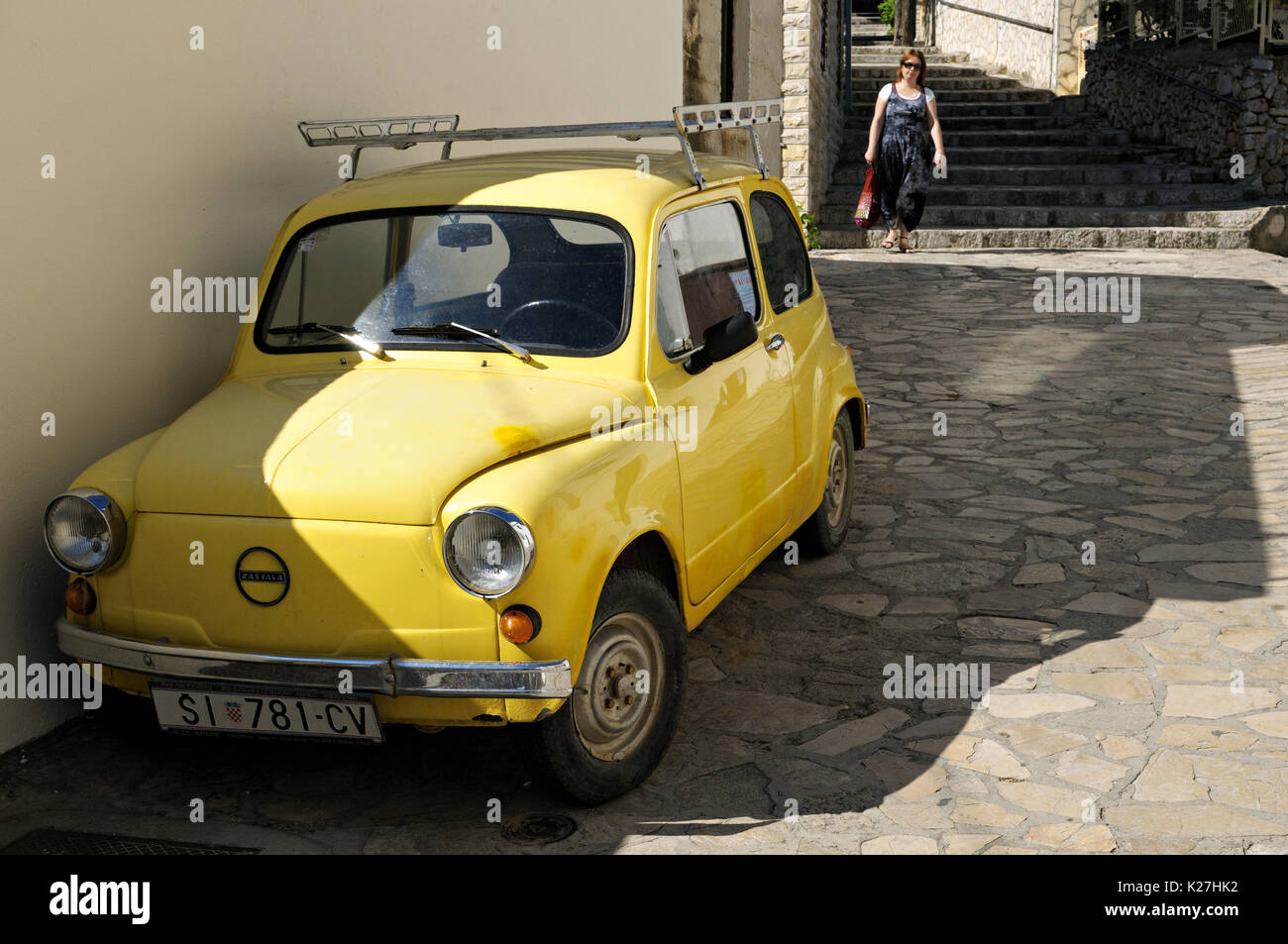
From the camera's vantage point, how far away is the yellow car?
352 centimetres

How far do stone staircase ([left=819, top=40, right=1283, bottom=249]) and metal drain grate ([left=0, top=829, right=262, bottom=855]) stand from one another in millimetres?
13306

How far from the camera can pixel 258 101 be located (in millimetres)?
5734

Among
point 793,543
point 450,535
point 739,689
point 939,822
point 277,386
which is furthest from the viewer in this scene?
point 793,543

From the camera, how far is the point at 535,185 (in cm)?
460

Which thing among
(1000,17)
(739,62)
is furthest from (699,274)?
(1000,17)

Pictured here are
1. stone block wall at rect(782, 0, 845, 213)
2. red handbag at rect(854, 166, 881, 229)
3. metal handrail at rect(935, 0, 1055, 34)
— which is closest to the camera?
red handbag at rect(854, 166, 881, 229)

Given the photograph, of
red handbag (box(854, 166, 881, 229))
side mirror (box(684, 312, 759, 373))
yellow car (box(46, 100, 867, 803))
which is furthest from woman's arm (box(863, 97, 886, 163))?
side mirror (box(684, 312, 759, 373))

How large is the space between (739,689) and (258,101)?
10.8ft

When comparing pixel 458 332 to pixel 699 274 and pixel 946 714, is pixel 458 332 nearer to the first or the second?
pixel 699 274

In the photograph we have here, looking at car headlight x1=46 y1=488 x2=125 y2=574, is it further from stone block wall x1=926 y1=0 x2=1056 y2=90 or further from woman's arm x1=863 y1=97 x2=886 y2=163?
stone block wall x1=926 y1=0 x2=1056 y2=90

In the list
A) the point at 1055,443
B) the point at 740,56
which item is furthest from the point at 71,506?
the point at 740,56

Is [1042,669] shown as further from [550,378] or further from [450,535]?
[450,535]

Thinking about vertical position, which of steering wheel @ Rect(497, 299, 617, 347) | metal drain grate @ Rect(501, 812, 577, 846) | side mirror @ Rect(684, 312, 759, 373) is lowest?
metal drain grate @ Rect(501, 812, 577, 846)

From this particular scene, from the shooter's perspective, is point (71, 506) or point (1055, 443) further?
point (1055, 443)
